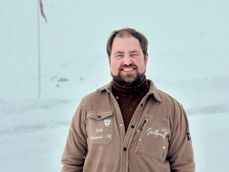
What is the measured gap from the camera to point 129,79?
92.7 inches

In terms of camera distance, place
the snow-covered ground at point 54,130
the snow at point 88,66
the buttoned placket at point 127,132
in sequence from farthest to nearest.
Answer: the snow at point 88,66 < the snow-covered ground at point 54,130 < the buttoned placket at point 127,132

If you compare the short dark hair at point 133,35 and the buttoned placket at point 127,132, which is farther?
the short dark hair at point 133,35

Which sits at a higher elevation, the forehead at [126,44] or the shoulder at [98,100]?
the forehead at [126,44]

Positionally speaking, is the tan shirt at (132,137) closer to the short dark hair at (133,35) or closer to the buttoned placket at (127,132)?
the buttoned placket at (127,132)

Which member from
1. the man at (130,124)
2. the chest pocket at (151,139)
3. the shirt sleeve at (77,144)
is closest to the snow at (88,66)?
the shirt sleeve at (77,144)

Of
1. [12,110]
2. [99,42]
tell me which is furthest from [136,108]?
[99,42]

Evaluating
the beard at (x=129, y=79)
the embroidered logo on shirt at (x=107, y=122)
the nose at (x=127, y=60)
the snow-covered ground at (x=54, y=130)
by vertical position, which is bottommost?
the snow-covered ground at (x=54, y=130)

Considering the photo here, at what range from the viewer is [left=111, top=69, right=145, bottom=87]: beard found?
2.36m

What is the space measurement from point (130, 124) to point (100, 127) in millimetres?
145

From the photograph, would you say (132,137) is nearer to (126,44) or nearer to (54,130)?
(126,44)

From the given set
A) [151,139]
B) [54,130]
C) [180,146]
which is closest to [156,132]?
[151,139]

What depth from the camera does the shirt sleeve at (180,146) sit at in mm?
2412

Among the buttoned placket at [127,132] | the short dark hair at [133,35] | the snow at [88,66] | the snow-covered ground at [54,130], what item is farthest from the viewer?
the snow at [88,66]

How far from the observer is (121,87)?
2.40 m
